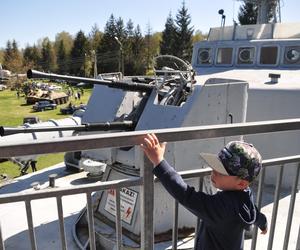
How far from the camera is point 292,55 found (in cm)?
860

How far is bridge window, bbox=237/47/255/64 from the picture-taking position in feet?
30.2

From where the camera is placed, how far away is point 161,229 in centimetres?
487

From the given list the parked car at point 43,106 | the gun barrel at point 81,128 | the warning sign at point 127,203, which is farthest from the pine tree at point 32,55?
the gun barrel at point 81,128

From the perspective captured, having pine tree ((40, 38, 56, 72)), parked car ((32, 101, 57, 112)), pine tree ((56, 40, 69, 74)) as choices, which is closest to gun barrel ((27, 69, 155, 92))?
parked car ((32, 101, 57, 112))

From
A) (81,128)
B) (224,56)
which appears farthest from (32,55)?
(81,128)

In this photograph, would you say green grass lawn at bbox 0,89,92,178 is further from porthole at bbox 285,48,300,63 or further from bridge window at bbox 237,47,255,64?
porthole at bbox 285,48,300,63

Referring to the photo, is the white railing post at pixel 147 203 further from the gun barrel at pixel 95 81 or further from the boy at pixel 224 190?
the gun barrel at pixel 95 81

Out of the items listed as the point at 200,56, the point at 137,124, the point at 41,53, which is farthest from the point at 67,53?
the point at 137,124

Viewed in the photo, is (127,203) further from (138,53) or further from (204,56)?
(138,53)

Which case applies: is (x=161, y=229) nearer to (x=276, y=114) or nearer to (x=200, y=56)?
(x=276, y=114)

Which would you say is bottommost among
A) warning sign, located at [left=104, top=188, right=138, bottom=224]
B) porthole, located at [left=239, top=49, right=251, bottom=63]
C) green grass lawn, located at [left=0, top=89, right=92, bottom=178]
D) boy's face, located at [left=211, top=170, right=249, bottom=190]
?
green grass lawn, located at [left=0, top=89, right=92, bottom=178]

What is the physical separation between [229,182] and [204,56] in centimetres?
857

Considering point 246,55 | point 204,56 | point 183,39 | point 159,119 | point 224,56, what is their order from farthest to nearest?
1. point 183,39
2. point 204,56
3. point 224,56
4. point 246,55
5. point 159,119

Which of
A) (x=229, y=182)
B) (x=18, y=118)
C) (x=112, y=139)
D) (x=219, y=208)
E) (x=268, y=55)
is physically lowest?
(x=18, y=118)
